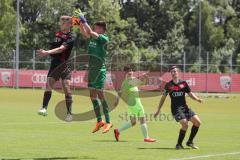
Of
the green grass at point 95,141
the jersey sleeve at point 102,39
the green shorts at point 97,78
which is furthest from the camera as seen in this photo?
the green shorts at point 97,78

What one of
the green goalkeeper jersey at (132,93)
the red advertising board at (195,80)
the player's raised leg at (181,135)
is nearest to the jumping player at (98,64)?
the player's raised leg at (181,135)

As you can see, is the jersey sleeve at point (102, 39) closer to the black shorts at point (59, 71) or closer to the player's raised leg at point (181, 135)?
the black shorts at point (59, 71)

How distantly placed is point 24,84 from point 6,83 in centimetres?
182

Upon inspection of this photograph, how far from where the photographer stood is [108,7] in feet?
273

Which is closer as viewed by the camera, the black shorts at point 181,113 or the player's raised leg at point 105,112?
the player's raised leg at point 105,112

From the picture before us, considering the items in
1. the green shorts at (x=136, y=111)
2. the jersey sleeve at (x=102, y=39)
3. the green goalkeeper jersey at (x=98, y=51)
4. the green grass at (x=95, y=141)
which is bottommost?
the green grass at (x=95, y=141)

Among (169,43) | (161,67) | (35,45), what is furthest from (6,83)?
(169,43)

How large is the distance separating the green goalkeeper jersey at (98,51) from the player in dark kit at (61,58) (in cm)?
55

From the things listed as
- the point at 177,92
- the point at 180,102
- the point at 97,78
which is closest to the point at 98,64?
the point at 97,78

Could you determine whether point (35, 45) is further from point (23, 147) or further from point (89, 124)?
point (23, 147)

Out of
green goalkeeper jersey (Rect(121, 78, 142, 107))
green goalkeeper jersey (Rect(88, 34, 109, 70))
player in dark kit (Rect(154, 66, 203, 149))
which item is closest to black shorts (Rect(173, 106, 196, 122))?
player in dark kit (Rect(154, 66, 203, 149))

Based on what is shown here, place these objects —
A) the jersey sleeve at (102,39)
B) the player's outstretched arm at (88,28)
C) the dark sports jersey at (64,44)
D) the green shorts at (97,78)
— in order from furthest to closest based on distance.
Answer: the green shorts at (97,78), the jersey sleeve at (102,39), the dark sports jersey at (64,44), the player's outstretched arm at (88,28)

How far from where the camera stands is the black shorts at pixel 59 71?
Answer: 54.5ft

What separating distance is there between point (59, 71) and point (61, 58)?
0.44 meters
